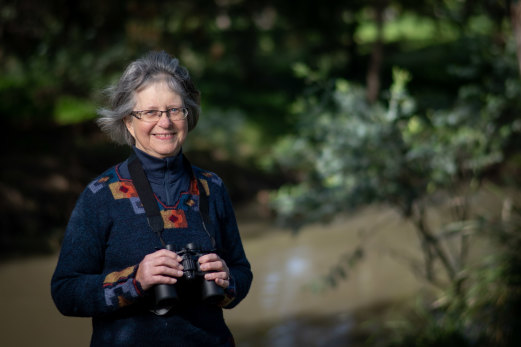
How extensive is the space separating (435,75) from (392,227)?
966cm

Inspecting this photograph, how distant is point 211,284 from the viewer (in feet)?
5.50

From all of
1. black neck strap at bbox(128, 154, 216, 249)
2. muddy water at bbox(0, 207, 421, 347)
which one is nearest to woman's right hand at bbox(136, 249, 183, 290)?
black neck strap at bbox(128, 154, 216, 249)

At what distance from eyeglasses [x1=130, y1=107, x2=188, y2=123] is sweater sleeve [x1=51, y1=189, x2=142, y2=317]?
247mm

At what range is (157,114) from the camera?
1781 mm

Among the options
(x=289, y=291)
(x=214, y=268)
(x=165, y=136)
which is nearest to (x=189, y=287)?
(x=214, y=268)

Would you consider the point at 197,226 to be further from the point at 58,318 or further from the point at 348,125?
the point at 58,318

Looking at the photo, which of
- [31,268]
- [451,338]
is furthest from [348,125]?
[31,268]

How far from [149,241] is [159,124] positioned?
32cm

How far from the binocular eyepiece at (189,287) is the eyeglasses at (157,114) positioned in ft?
1.17

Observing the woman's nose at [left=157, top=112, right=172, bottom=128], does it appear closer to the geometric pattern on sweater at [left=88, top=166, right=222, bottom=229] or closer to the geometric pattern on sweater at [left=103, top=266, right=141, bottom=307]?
the geometric pattern on sweater at [left=88, top=166, right=222, bottom=229]

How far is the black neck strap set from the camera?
67.4 inches

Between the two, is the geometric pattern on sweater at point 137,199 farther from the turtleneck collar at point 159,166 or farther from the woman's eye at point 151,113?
the woman's eye at point 151,113

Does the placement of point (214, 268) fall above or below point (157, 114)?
below

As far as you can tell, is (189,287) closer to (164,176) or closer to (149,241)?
(149,241)
